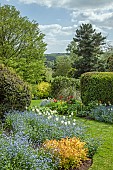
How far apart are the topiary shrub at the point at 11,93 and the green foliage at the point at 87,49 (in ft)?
59.4

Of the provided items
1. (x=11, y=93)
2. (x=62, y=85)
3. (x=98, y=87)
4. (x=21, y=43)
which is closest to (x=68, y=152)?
(x=11, y=93)

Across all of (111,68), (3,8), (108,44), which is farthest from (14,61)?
(108,44)

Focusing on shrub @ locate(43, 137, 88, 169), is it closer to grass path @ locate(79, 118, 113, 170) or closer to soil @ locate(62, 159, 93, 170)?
soil @ locate(62, 159, 93, 170)

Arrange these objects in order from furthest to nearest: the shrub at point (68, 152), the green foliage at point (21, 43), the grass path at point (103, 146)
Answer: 1. the green foliage at point (21, 43)
2. the grass path at point (103, 146)
3. the shrub at point (68, 152)

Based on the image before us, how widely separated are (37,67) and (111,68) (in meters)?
4.79

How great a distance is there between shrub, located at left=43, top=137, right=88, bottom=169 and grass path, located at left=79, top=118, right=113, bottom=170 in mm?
265

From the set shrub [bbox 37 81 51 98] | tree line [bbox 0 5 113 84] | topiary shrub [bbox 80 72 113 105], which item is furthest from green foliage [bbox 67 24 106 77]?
topiary shrub [bbox 80 72 113 105]

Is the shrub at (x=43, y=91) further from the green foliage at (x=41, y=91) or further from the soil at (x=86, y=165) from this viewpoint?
the soil at (x=86, y=165)

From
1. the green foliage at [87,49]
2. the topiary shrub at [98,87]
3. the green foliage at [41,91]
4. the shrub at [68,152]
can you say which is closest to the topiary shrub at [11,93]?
the shrub at [68,152]

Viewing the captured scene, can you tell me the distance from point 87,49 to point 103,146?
21.1m

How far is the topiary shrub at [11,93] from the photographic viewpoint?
7270 mm

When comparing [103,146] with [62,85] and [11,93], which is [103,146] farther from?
[62,85]

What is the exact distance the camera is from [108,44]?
3203 centimetres

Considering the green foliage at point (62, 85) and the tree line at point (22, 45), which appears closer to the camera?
the tree line at point (22, 45)
